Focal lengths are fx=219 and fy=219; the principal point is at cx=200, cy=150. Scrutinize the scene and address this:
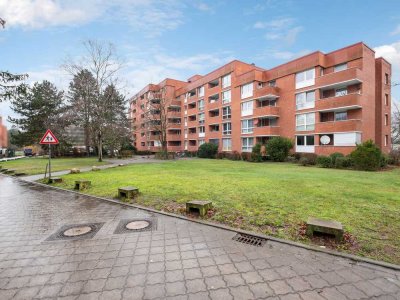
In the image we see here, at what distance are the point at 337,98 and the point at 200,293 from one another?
2463 cm

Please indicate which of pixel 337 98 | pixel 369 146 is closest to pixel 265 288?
pixel 369 146

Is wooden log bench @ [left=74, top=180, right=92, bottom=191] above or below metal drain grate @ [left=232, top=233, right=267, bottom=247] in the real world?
above

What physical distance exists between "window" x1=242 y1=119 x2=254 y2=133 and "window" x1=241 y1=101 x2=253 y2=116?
99 centimetres

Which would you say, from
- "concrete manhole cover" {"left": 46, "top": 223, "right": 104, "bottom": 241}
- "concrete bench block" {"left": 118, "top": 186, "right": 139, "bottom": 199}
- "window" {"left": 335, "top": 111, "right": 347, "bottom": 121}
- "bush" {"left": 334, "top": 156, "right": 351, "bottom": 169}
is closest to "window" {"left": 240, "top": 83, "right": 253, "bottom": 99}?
"window" {"left": 335, "top": 111, "right": 347, "bottom": 121}

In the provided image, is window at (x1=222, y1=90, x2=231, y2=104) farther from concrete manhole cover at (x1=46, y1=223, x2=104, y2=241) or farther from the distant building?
the distant building

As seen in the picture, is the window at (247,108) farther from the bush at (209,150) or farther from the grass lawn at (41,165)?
the grass lawn at (41,165)

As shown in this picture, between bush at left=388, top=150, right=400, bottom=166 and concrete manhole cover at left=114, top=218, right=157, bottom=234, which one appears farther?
A: bush at left=388, top=150, right=400, bottom=166

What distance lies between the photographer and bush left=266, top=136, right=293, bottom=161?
24.2 metres

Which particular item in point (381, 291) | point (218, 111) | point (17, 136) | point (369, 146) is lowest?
point (381, 291)

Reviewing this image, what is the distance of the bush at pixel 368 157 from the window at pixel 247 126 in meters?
14.8

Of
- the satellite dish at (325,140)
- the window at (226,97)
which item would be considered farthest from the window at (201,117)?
the satellite dish at (325,140)

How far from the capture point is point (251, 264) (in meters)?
3.36

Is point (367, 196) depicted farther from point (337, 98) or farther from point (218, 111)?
point (218, 111)

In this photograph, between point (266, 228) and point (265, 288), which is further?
point (266, 228)
